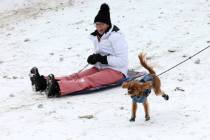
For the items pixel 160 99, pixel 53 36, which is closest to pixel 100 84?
pixel 160 99

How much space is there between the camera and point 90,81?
7.32 meters

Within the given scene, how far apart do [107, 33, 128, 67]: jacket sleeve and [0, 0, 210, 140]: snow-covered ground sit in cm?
44

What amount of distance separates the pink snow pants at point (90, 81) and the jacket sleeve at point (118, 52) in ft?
0.45

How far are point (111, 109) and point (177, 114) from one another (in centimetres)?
88

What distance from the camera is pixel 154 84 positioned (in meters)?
5.80

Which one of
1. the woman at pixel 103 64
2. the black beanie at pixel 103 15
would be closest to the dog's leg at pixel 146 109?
the woman at pixel 103 64

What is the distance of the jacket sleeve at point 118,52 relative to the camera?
24.3 ft

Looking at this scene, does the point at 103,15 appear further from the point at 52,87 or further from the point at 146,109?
the point at 146,109

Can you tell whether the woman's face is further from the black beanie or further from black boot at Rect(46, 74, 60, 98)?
black boot at Rect(46, 74, 60, 98)

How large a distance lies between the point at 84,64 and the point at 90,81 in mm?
1846

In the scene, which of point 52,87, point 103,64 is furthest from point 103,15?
point 52,87

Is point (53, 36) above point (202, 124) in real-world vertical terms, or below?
above

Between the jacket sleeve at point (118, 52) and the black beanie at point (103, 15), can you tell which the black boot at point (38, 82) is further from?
the black beanie at point (103, 15)

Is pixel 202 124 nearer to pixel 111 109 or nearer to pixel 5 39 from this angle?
pixel 111 109
